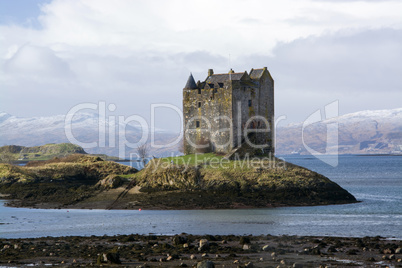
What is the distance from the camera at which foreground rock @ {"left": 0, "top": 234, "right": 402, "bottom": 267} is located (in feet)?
78.7

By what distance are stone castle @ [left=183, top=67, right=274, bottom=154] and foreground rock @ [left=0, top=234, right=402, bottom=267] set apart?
85.3 feet

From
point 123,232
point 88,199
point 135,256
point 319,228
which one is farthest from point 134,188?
point 135,256

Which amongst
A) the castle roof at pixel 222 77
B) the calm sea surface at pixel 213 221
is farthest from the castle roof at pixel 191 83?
the calm sea surface at pixel 213 221

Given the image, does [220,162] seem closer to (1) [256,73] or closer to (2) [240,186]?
(2) [240,186]

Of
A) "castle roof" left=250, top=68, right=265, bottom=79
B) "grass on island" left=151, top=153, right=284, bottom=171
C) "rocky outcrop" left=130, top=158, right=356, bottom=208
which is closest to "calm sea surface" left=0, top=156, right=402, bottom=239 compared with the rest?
"rocky outcrop" left=130, top=158, right=356, bottom=208

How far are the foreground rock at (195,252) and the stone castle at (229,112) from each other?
1023 inches

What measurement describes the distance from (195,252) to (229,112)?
3061 centimetres

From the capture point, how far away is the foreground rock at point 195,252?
78.7ft

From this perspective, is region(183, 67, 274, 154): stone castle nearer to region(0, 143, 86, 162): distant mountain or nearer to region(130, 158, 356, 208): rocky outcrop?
region(130, 158, 356, 208): rocky outcrop

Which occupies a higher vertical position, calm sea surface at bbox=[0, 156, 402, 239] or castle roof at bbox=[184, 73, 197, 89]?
castle roof at bbox=[184, 73, 197, 89]

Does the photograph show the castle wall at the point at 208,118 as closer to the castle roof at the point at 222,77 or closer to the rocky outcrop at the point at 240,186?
the castle roof at the point at 222,77

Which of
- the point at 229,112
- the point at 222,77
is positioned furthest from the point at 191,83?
the point at 229,112

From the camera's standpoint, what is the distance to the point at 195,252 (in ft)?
Answer: 88.0

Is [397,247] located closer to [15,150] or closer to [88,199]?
[88,199]
